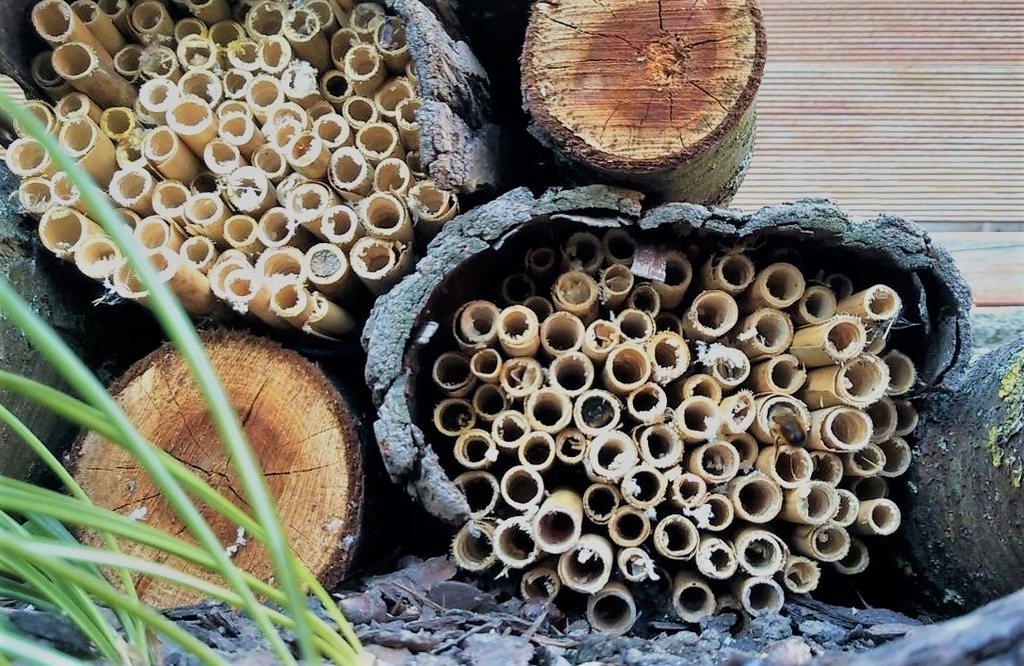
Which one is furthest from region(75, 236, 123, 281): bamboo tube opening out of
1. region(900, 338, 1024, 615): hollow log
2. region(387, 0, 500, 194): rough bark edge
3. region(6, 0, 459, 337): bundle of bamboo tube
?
region(900, 338, 1024, 615): hollow log

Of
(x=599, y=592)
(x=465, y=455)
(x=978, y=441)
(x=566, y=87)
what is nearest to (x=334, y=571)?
(x=465, y=455)

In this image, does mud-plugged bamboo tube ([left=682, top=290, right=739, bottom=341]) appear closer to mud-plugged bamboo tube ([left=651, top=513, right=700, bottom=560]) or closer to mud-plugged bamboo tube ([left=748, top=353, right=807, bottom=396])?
mud-plugged bamboo tube ([left=748, top=353, right=807, bottom=396])

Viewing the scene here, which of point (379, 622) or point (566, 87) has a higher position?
point (566, 87)

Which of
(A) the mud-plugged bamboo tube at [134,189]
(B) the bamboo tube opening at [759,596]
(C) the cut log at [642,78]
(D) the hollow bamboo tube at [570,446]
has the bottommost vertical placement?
(B) the bamboo tube opening at [759,596]

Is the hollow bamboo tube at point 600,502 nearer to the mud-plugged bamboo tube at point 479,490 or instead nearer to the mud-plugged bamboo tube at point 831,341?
the mud-plugged bamboo tube at point 479,490

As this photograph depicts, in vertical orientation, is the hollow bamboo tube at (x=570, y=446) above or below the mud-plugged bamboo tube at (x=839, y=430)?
below

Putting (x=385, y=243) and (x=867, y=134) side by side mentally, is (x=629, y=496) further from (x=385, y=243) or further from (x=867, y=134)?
(x=867, y=134)

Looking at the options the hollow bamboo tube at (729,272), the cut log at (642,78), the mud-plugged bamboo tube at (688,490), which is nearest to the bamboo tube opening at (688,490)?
the mud-plugged bamboo tube at (688,490)

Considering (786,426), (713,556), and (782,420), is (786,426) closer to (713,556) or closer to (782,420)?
(782,420)
